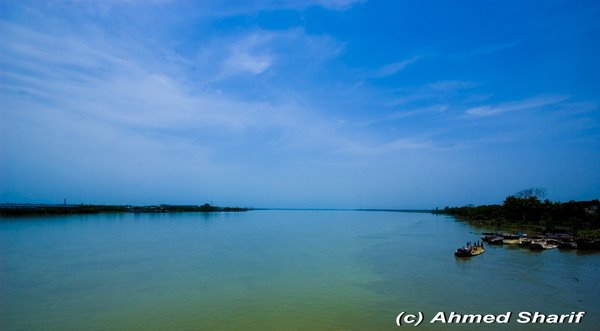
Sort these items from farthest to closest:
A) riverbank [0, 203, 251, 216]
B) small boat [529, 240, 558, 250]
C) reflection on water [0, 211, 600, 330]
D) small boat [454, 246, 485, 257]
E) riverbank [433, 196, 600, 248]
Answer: riverbank [0, 203, 251, 216]
riverbank [433, 196, 600, 248]
small boat [529, 240, 558, 250]
small boat [454, 246, 485, 257]
reflection on water [0, 211, 600, 330]

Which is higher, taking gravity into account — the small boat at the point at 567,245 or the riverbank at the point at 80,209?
the riverbank at the point at 80,209

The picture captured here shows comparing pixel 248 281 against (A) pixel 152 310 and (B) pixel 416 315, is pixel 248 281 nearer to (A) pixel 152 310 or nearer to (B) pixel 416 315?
(A) pixel 152 310

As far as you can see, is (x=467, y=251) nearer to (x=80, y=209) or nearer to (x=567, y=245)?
(x=567, y=245)

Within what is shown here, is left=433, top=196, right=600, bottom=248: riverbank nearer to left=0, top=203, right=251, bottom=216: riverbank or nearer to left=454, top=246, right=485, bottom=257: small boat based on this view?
left=454, top=246, right=485, bottom=257: small boat

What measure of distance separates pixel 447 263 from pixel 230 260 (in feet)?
53.1

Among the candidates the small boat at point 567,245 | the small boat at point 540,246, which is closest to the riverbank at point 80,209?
the small boat at point 540,246

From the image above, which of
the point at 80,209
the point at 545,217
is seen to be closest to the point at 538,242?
the point at 545,217

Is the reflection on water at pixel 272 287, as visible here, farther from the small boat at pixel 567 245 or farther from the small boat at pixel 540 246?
the small boat at pixel 567 245

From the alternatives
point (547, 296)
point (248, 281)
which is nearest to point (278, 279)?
point (248, 281)

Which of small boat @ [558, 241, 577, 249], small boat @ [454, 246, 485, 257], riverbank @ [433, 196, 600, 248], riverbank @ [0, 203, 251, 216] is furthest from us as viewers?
riverbank @ [0, 203, 251, 216]

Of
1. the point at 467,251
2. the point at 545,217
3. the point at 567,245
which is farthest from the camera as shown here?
the point at 545,217

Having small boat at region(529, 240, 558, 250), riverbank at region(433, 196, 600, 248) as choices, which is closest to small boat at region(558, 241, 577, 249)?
small boat at region(529, 240, 558, 250)

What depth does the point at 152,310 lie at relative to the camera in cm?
1410

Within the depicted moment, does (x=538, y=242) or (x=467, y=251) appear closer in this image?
(x=467, y=251)
